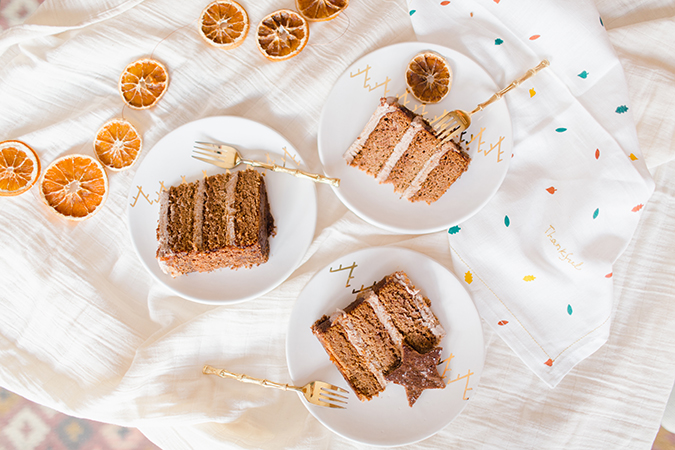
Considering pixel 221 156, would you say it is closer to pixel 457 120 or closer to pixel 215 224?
pixel 215 224

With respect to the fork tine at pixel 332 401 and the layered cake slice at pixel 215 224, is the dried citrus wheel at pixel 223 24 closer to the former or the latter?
the layered cake slice at pixel 215 224

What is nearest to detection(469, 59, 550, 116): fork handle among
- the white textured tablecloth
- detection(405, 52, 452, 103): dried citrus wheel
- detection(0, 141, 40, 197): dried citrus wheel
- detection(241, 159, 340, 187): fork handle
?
detection(405, 52, 452, 103): dried citrus wheel

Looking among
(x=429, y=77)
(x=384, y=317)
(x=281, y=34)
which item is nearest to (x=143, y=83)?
(x=281, y=34)

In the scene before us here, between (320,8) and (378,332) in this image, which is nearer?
(378,332)

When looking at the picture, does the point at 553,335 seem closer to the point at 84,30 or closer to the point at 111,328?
the point at 111,328

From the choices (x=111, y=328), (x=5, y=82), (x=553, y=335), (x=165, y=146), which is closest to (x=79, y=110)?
(x=5, y=82)

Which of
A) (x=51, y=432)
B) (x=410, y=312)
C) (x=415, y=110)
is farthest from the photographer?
(x=51, y=432)
